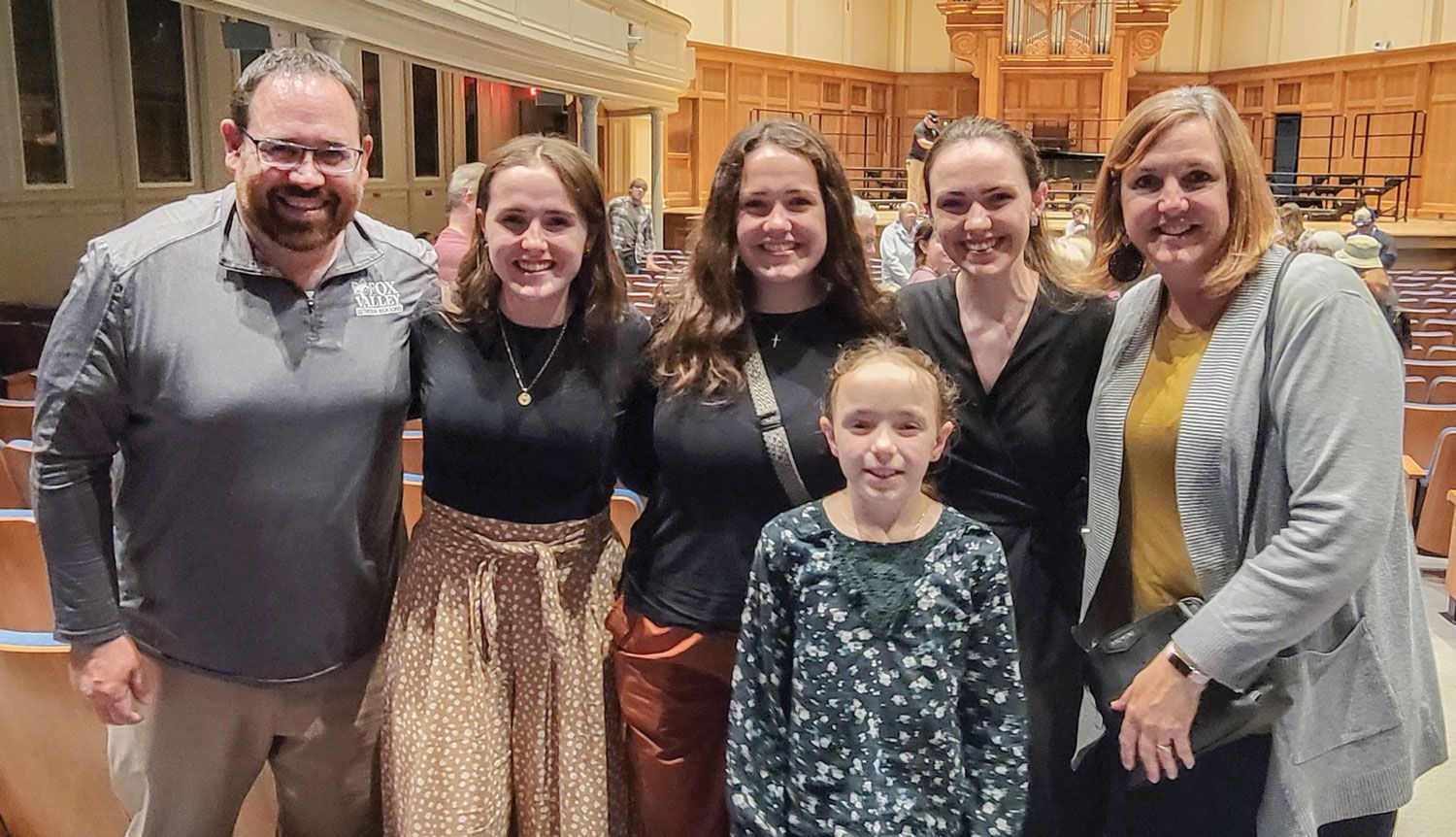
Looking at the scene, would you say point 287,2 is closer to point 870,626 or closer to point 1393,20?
point 870,626

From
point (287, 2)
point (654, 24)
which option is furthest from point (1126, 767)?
point (654, 24)

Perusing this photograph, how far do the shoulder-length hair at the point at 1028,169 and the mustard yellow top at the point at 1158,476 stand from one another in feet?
0.95

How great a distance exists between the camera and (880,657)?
165 cm

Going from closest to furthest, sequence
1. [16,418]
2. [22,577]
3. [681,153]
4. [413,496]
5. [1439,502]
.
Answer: [22,577]
[413,496]
[16,418]
[1439,502]
[681,153]

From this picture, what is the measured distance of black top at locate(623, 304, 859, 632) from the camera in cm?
185

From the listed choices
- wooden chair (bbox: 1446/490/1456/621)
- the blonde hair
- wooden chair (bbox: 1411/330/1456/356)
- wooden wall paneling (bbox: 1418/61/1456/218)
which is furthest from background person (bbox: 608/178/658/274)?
wooden wall paneling (bbox: 1418/61/1456/218)

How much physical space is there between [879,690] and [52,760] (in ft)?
4.82

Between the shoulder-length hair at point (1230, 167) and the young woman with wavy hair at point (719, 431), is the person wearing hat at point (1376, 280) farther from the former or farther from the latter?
the young woman with wavy hair at point (719, 431)

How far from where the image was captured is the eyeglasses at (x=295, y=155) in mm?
1796

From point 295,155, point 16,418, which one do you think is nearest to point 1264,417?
point 295,155

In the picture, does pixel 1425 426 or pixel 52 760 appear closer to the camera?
pixel 52 760

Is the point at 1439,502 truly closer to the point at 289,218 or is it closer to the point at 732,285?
the point at 732,285

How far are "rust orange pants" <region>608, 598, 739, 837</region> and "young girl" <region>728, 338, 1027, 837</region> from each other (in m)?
0.19

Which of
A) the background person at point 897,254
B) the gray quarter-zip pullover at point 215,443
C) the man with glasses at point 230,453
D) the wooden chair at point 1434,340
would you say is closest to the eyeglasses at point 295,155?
the man with glasses at point 230,453
